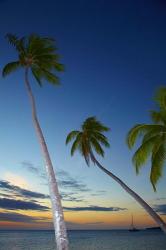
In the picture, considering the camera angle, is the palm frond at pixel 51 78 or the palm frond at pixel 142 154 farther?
the palm frond at pixel 51 78

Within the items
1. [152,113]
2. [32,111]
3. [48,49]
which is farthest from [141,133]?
[48,49]

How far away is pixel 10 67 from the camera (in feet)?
69.4

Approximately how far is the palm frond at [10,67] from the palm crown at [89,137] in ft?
36.7

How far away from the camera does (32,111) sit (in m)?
19.0

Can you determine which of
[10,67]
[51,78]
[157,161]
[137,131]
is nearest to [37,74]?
[51,78]

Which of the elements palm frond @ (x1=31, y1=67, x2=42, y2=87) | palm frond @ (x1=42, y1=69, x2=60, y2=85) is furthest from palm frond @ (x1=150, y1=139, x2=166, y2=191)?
palm frond @ (x1=31, y1=67, x2=42, y2=87)

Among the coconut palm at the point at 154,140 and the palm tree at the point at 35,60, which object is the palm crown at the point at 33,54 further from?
the coconut palm at the point at 154,140

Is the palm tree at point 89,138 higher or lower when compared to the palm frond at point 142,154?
higher

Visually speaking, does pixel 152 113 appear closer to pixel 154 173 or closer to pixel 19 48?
pixel 154 173

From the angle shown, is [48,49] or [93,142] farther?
[93,142]

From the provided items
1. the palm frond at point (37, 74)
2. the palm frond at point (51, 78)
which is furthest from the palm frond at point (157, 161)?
the palm frond at point (37, 74)

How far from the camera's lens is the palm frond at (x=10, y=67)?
69.3 feet

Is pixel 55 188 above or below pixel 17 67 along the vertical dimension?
below

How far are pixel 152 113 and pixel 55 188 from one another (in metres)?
9.24
